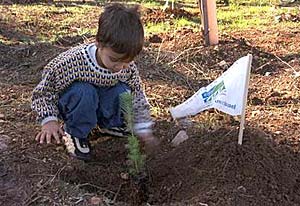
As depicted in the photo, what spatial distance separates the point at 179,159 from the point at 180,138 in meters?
0.27

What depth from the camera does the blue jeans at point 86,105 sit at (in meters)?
3.10

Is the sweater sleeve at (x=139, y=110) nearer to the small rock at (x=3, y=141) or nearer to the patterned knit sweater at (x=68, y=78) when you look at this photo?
the patterned knit sweater at (x=68, y=78)

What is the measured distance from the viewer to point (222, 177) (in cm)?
272

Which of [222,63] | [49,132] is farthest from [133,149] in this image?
[222,63]

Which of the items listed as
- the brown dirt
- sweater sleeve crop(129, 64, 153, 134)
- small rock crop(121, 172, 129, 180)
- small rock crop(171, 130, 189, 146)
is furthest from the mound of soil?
small rock crop(121, 172, 129, 180)

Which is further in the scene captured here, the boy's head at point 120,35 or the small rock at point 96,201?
the boy's head at point 120,35

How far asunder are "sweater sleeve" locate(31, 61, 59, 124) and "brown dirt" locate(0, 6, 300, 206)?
0.66ft

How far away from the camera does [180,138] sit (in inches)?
127

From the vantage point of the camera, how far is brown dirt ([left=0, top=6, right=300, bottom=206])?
2.70m

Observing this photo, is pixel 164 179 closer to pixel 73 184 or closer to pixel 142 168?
pixel 142 168

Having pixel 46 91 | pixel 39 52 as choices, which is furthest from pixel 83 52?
pixel 39 52

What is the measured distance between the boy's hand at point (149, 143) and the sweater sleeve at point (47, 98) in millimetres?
459

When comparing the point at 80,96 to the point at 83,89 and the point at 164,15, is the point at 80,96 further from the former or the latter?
the point at 164,15

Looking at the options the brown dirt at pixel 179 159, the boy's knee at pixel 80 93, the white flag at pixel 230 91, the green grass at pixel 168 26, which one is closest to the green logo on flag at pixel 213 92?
the white flag at pixel 230 91
